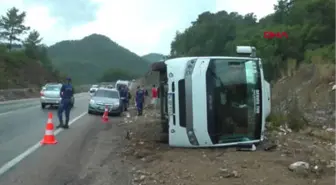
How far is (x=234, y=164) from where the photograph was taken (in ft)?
30.9

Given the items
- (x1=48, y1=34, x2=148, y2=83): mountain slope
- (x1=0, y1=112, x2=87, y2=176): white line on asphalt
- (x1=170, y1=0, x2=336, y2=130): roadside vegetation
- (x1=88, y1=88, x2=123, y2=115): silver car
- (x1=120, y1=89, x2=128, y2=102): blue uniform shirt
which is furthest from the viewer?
(x1=48, y1=34, x2=148, y2=83): mountain slope

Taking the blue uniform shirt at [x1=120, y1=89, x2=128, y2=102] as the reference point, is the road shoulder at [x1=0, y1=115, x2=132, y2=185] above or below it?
below

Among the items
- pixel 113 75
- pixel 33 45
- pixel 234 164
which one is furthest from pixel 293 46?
pixel 113 75

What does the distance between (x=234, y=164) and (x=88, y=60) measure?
175 m

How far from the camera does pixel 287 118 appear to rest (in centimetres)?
1669

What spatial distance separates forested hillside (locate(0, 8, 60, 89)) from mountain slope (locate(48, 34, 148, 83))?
50939mm

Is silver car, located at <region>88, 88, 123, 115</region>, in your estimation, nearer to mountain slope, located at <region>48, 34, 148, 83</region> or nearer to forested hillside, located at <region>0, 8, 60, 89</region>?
forested hillside, located at <region>0, 8, 60, 89</region>

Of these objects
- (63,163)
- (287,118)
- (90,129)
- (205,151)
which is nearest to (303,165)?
(205,151)

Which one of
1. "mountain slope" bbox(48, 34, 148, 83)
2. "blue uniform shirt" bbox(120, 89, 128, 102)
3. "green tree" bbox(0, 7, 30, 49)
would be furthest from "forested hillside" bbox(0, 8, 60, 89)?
"mountain slope" bbox(48, 34, 148, 83)

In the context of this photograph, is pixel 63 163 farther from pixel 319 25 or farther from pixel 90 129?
pixel 319 25

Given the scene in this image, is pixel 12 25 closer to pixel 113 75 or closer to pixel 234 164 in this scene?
pixel 113 75

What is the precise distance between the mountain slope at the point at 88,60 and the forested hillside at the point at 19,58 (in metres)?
50.9

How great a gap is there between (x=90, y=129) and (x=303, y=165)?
10754mm

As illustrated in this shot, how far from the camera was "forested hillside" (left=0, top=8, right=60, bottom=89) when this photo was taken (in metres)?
70.5
